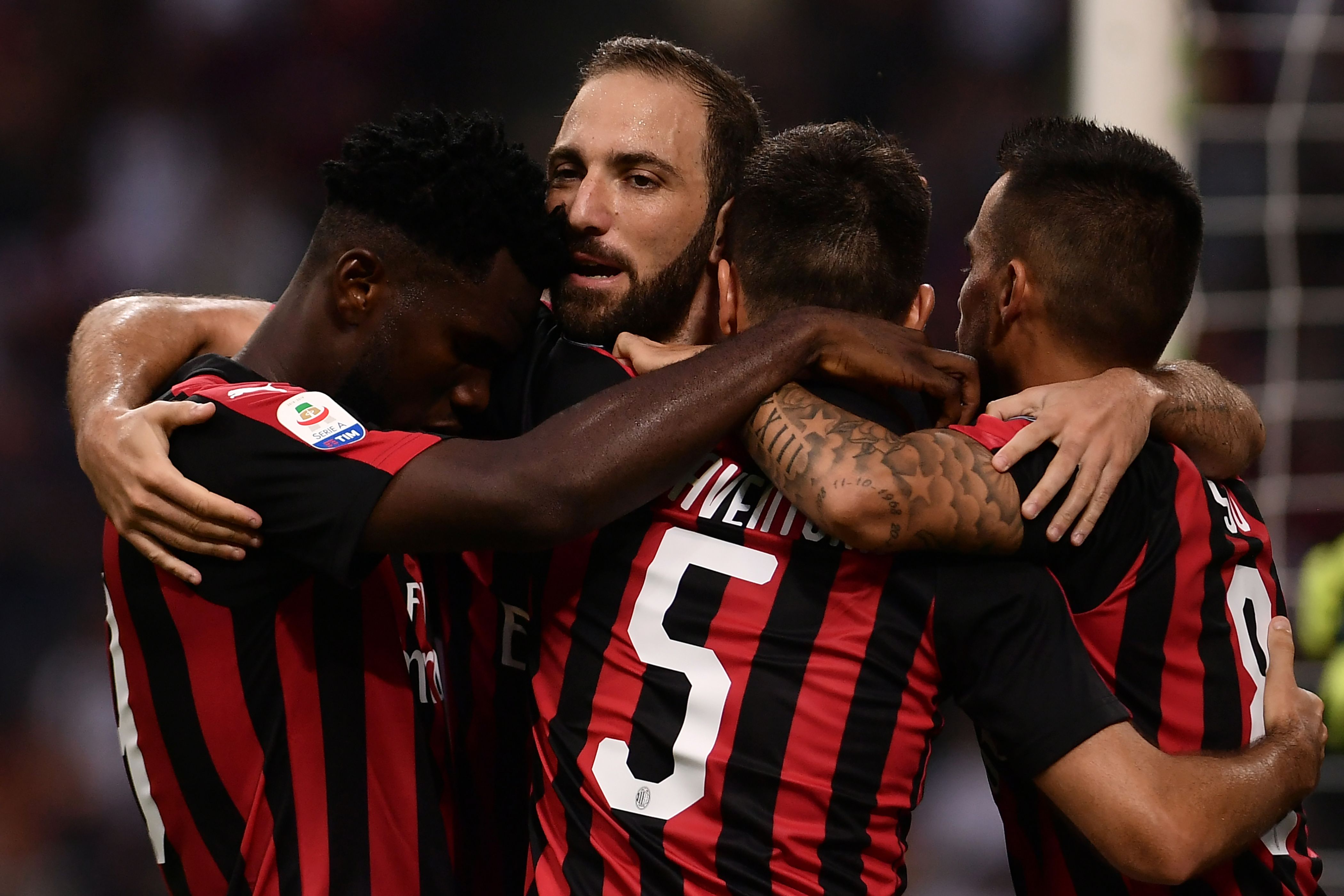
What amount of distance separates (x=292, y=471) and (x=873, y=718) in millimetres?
900

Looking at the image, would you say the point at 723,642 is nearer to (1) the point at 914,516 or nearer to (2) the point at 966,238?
(1) the point at 914,516

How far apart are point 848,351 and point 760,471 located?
0.74 feet

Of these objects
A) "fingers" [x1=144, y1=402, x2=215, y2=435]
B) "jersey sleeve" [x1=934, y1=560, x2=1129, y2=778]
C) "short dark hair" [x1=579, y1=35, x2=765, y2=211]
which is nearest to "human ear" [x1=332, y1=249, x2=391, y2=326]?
"fingers" [x1=144, y1=402, x2=215, y2=435]

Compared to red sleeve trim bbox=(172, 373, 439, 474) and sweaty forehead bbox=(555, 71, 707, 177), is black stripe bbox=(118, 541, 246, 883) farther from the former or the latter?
sweaty forehead bbox=(555, 71, 707, 177)

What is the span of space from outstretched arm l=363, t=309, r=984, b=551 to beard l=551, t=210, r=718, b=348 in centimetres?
53

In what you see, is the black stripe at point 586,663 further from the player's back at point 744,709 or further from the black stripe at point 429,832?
the black stripe at point 429,832

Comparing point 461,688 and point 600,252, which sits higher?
point 600,252

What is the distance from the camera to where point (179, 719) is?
1.79 m

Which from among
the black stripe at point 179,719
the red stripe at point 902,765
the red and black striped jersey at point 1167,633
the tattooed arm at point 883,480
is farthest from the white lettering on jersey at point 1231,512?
the black stripe at point 179,719

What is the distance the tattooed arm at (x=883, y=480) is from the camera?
1512 mm

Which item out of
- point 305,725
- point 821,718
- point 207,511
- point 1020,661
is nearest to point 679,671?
point 821,718

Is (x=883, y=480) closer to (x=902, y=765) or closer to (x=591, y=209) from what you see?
(x=902, y=765)

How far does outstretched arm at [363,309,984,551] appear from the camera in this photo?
61.2 inches

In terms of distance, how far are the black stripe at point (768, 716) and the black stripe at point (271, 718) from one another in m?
0.66
